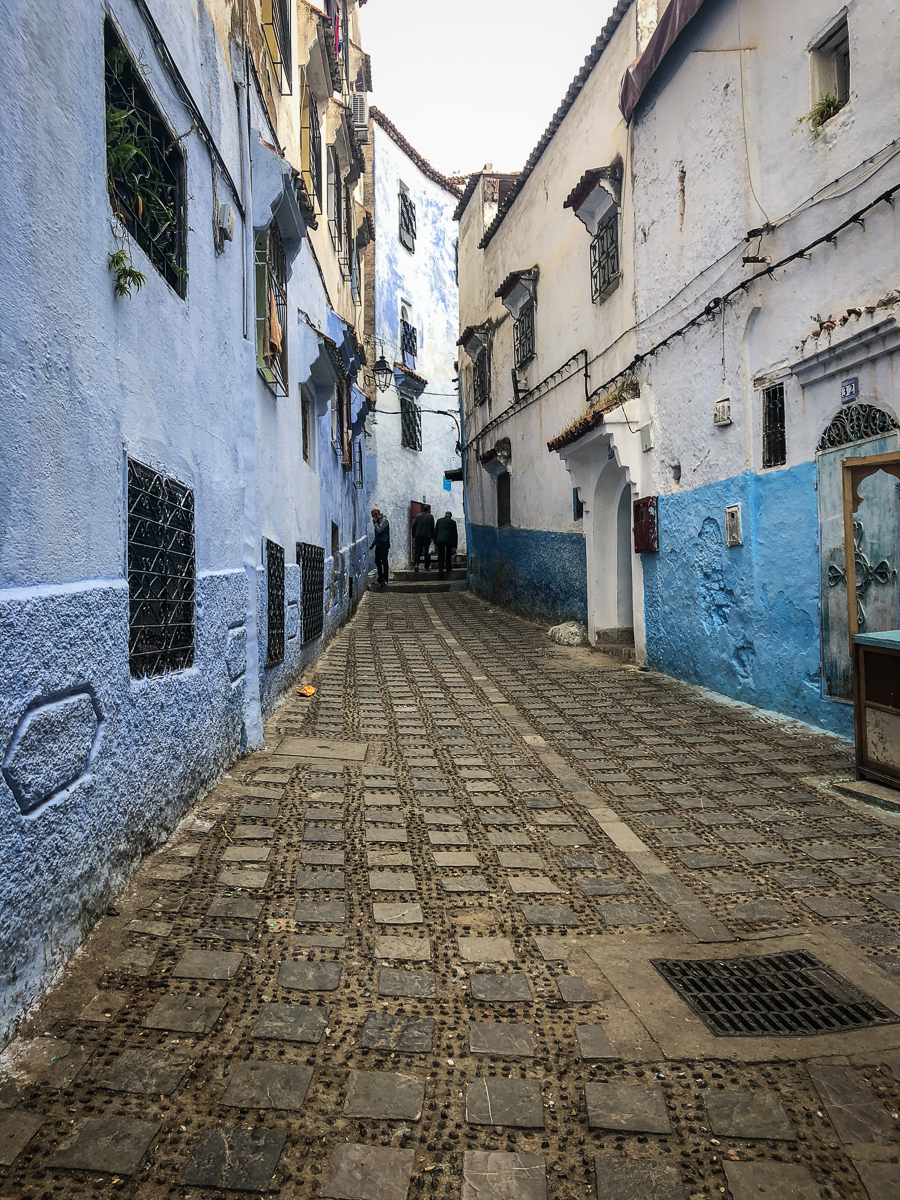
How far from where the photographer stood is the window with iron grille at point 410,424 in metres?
24.1

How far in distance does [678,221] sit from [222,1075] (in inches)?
337

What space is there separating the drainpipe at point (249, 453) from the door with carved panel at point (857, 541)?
430cm

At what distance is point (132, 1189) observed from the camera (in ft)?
6.48

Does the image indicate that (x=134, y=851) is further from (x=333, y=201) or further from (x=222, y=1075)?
(x=333, y=201)

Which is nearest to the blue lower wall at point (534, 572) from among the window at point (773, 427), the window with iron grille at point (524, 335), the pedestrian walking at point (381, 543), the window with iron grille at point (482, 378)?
the pedestrian walking at point (381, 543)

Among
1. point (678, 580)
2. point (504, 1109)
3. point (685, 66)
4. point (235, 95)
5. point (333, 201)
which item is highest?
Answer: point (333, 201)

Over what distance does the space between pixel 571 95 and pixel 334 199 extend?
150 inches

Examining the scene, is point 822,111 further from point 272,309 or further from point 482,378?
point 482,378

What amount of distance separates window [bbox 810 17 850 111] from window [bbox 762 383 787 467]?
2.02 meters

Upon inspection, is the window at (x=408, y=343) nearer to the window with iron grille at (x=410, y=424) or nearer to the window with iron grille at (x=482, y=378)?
the window with iron grille at (x=410, y=424)

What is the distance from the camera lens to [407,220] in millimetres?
23625

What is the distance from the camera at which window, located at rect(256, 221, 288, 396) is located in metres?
6.45

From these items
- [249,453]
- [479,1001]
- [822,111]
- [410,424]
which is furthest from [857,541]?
[410,424]

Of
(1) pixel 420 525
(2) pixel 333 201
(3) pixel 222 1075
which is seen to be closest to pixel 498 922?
(3) pixel 222 1075
